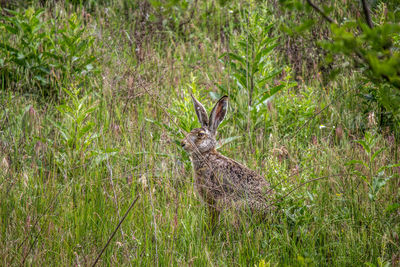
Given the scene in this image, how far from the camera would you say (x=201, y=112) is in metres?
4.95

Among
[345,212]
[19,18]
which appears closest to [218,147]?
[345,212]

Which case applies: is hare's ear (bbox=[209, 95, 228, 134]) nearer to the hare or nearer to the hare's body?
the hare

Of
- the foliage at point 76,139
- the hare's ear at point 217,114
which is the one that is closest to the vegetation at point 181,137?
the foliage at point 76,139

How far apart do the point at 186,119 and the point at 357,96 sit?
2083 millimetres

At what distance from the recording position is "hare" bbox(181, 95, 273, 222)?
4.10 m

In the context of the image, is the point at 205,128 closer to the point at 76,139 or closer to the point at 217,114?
the point at 217,114

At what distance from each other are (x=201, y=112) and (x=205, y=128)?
174 mm

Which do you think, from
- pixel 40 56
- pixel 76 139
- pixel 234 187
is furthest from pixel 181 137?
pixel 40 56

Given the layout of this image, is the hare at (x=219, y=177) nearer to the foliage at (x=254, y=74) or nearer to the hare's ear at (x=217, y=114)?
the hare's ear at (x=217, y=114)

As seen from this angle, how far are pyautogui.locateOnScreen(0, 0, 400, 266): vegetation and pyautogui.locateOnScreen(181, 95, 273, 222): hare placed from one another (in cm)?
14

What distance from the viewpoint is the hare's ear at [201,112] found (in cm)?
490

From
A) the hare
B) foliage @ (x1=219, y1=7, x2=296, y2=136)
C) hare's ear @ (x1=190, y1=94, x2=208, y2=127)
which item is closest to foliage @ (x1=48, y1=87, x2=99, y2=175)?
the hare

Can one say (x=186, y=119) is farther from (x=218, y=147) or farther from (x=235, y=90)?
(x=235, y=90)

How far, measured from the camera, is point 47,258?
3346mm
